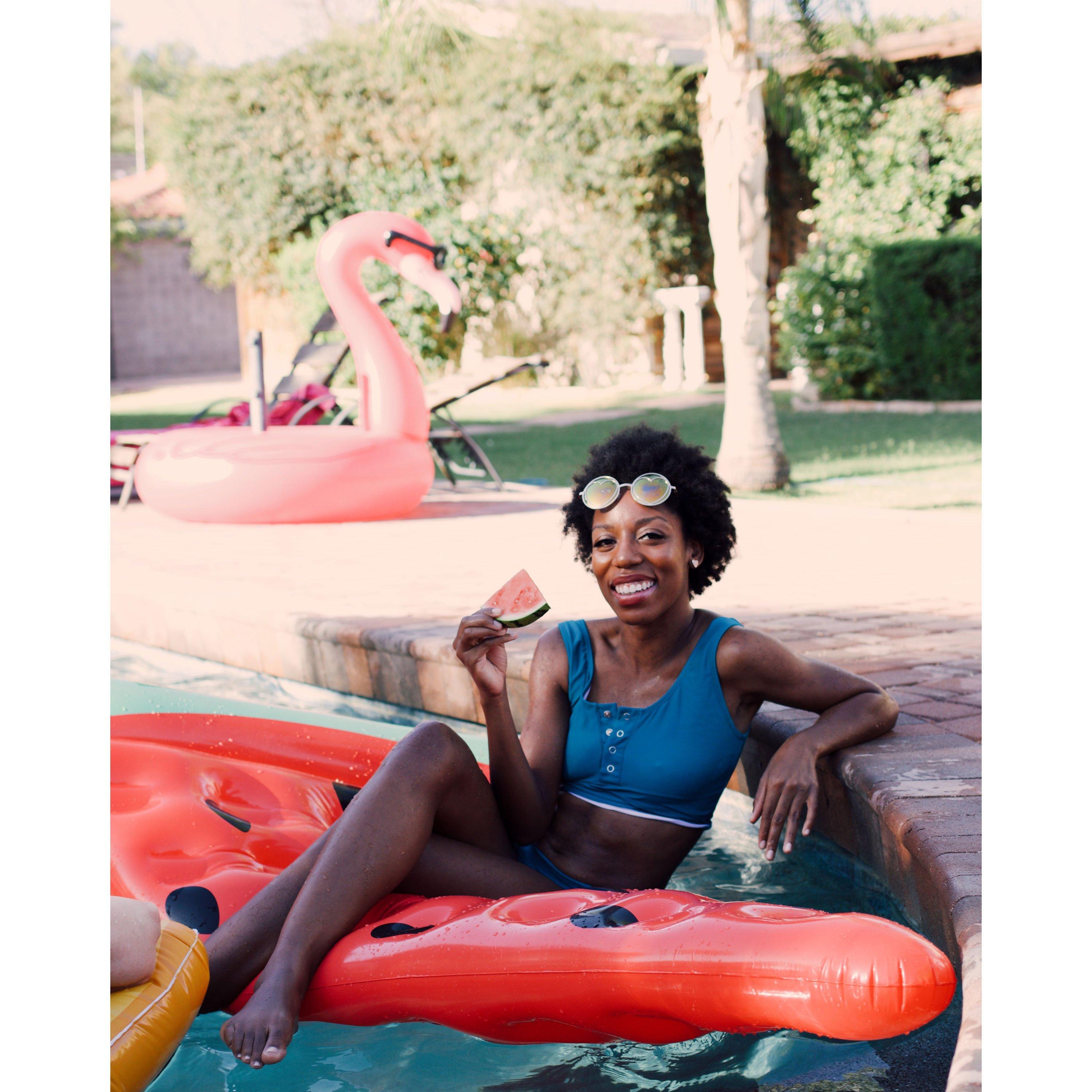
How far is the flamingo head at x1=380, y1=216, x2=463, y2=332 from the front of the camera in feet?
27.3

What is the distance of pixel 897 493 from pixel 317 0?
15609 millimetres

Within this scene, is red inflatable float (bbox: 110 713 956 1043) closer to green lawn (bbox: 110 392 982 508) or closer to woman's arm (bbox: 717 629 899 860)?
woman's arm (bbox: 717 629 899 860)

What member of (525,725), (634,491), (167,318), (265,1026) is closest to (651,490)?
(634,491)

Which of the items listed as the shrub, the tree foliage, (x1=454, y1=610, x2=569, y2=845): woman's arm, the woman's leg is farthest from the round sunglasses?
the tree foliage

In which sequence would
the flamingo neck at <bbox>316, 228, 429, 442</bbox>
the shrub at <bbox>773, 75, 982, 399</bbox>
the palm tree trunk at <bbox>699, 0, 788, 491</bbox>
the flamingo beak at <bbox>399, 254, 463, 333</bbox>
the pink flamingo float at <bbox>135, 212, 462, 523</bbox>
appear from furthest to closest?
the shrub at <bbox>773, 75, 982, 399</bbox>, the palm tree trunk at <bbox>699, 0, 788, 491</bbox>, the flamingo neck at <bbox>316, 228, 429, 442</bbox>, the flamingo beak at <bbox>399, 254, 463, 333</bbox>, the pink flamingo float at <bbox>135, 212, 462, 523</bbox>

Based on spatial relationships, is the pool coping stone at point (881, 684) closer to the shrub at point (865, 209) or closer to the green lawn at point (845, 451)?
the green lawn at point (845, 451)

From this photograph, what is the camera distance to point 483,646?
268cm

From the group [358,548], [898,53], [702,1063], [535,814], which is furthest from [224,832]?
[898,53]

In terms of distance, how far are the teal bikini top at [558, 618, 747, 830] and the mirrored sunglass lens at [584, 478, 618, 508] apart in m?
0.38

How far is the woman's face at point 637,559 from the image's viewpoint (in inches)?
109

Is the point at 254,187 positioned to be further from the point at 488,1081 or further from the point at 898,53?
the point at 488,1081

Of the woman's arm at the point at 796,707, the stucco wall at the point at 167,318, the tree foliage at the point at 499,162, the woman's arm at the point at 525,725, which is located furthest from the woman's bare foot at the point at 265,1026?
the stucco wall at the point at 167,318

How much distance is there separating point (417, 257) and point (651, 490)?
239 inches

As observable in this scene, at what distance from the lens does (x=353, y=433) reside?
8.25 meters
